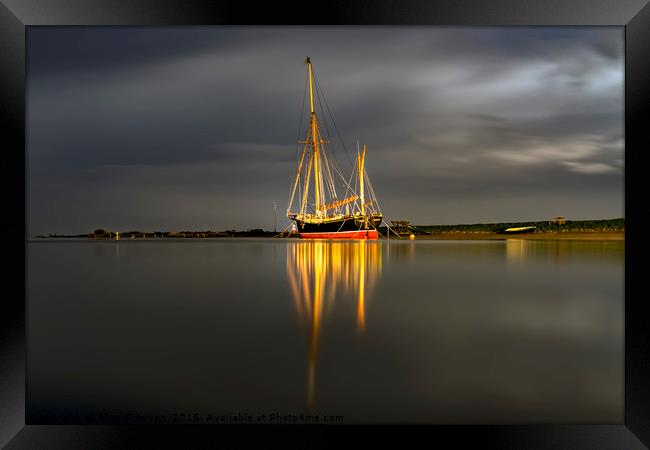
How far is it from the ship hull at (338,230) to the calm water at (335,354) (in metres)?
23.7

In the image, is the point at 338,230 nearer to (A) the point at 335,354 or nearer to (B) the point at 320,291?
(B) the point at 320,291

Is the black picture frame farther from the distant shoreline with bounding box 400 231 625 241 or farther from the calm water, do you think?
the distant shoreline with bounding box 400 231 625 241

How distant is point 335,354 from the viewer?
164 inches

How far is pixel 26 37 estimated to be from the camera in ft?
12.5

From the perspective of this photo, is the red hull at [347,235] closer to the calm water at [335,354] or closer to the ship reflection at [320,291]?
the ship reflection at [320,291]

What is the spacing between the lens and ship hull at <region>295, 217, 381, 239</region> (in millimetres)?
31730

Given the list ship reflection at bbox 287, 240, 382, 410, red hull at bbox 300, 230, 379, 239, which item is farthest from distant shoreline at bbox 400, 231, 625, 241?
ship reflection at bbox 287, 240, 382, 410

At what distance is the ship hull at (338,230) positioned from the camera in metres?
31.7

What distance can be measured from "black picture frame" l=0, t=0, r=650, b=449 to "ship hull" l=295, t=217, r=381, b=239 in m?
27.5

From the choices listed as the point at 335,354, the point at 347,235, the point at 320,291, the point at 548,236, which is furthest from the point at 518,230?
the point at 335,354

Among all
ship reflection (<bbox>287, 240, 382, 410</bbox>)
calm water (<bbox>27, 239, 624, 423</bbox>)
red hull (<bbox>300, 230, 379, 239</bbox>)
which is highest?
red hull (<bbox>300, 230, 379, 239</bbox>)
